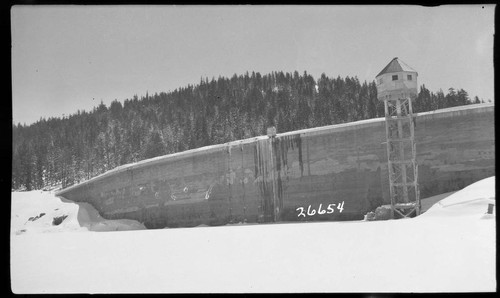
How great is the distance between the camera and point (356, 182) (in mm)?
17922

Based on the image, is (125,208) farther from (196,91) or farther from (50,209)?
(196,91)

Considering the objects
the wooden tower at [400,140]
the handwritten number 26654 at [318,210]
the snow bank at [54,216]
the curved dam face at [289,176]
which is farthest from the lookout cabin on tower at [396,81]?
the snow bank at [54,216]

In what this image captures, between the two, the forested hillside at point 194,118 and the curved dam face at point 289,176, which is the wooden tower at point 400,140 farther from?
the forested hillside at point 194,118

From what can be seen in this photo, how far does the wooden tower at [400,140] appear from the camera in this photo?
15.7 meters

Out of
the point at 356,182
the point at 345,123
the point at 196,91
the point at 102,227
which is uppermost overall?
the point at 196,91

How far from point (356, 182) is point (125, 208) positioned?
10.1 meters

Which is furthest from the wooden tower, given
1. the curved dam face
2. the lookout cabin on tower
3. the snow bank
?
the snow bank

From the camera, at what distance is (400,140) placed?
54.5 feet

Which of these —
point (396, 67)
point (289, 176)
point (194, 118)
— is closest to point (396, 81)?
point (396, 67)

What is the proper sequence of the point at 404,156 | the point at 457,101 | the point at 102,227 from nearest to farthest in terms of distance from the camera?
the point at 457,101
the point at 404,156
the point at 102,227

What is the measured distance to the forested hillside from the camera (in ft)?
57.8

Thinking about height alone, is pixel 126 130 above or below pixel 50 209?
above

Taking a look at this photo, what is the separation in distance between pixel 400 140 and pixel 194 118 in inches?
365

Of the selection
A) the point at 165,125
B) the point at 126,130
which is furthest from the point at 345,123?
the point at 126,130
